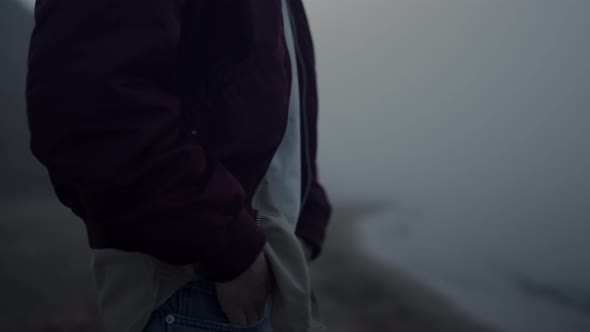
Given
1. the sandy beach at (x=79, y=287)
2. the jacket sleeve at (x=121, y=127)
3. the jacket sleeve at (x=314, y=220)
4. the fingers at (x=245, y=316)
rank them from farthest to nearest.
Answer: the sandy beach at (x=79, y=287) < the jacket sleeve at (x=314, y=220) < the fingers at (x=245, y=316) < the jacket sleeve at (x=121, y=127)

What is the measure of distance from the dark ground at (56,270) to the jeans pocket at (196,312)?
4.72ft

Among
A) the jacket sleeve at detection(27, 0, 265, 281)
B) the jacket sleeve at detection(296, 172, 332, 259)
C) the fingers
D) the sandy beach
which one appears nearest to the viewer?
the jacket sleeve at detection(27, 0, 265, 281)

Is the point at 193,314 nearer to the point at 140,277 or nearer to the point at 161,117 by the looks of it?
the point at 140,277

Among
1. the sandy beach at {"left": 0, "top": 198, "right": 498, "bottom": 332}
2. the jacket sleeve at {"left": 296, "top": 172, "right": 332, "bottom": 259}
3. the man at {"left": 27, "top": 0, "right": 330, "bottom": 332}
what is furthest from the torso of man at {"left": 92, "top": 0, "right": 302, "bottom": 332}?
the sandy beach at {"left": 0, "top": 198, "right": 498, "bottom": 332}

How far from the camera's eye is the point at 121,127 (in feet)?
1.65

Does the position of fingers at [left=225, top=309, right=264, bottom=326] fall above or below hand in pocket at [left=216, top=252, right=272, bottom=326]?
below

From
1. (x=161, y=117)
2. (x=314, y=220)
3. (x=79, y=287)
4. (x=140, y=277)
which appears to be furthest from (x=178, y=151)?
(x=79, y=287)

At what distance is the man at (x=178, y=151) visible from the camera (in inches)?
19.6

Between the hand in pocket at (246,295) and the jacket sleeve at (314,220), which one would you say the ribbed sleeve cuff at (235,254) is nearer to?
the hand in pocket at (246,295)

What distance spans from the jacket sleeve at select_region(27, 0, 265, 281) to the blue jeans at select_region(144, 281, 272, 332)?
0.24ft

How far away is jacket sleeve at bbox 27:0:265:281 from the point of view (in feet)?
1.63

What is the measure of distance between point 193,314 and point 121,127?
0.23m

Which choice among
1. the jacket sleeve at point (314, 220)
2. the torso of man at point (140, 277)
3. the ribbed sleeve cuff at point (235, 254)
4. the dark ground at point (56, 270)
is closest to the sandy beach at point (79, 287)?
the dark ground at point (56, 270)

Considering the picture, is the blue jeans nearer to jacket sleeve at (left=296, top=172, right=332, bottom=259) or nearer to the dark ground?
jacket sleeve at (left=296, top=172, right=332, bottom=259)
